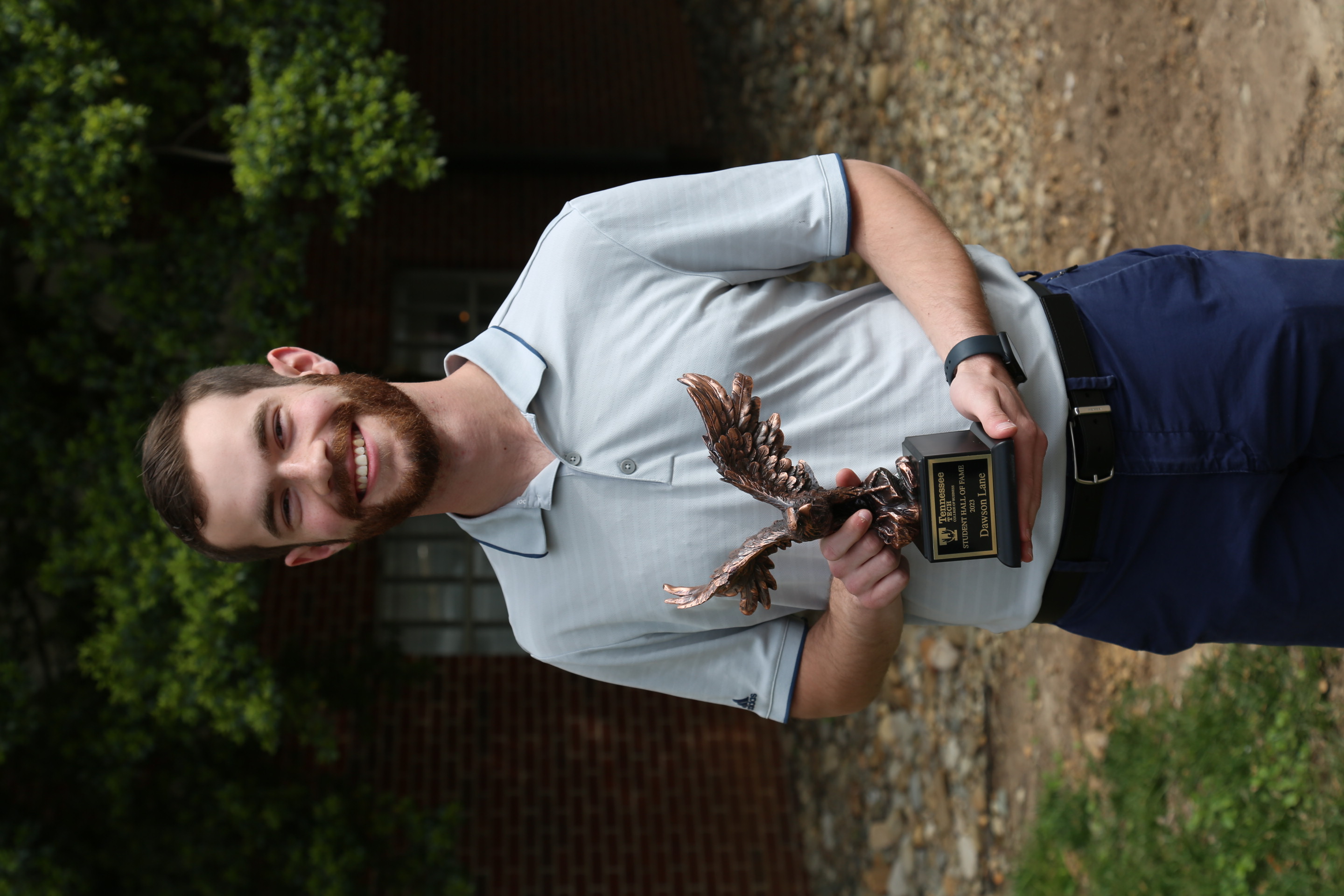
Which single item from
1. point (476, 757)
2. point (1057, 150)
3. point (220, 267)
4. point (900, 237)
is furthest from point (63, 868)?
point (1057, 150)

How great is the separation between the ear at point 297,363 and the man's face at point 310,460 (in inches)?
5.1

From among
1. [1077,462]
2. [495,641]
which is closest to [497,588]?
[495,641]

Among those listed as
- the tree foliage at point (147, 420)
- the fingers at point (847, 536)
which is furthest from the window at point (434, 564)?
the fingers at point (847, 536)

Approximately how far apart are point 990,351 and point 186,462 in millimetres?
1534

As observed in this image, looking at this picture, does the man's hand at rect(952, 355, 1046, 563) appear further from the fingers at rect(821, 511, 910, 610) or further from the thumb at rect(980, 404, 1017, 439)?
the fingers at rect(821, 511, 910, 610)

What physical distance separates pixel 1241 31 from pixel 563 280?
3.08 m

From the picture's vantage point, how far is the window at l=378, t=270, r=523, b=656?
6750mm

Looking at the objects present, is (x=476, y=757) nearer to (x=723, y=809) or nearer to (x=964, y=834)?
(x=723, y=809)

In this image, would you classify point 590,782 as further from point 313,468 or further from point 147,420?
point 313,468

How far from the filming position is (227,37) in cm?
430

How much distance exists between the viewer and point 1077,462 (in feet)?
4.97

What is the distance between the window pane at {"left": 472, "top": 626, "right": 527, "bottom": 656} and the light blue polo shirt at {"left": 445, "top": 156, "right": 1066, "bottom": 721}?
5.04 meters

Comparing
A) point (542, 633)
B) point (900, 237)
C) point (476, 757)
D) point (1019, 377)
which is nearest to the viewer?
point (1019, 377)

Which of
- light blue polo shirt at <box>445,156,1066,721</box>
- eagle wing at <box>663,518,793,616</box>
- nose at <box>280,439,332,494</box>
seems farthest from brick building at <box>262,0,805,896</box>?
eagle wing at <box>663,518,793,616</box>
